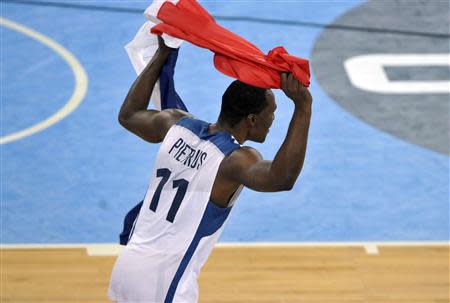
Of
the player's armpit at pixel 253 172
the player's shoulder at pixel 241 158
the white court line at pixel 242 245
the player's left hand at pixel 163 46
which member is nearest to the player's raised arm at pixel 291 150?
the player's armpit at pixel 253 172

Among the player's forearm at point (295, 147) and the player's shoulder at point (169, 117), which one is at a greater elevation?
the player's forearm at point (295, 147)

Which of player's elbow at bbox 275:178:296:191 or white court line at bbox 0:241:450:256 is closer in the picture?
player's elbow at bbox 275:178:296:191

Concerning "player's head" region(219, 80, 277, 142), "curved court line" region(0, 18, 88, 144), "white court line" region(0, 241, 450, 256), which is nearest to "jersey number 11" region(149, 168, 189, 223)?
"player's head" region(219, 80, 277, 142)

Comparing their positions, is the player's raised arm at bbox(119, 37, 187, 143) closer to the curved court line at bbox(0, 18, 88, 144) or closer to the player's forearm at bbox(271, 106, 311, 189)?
the player's forearm at bbox(271, 106, 311, 189)

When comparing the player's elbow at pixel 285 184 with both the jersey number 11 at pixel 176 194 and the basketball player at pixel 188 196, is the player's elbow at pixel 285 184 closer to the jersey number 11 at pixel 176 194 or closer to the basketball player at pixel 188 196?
the basketball player at pixel 188 196

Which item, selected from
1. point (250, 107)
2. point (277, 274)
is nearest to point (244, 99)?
point (250, 107)

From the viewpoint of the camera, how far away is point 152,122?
472cm

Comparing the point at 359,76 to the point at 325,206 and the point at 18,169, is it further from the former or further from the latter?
the point at 18,169

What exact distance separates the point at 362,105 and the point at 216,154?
5.11 m

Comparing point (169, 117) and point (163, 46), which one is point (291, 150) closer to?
point (169, 117)

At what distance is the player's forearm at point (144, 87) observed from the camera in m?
4.77

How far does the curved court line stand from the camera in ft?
28.7

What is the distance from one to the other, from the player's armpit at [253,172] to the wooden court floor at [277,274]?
2.41m

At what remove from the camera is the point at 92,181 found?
8078mm
